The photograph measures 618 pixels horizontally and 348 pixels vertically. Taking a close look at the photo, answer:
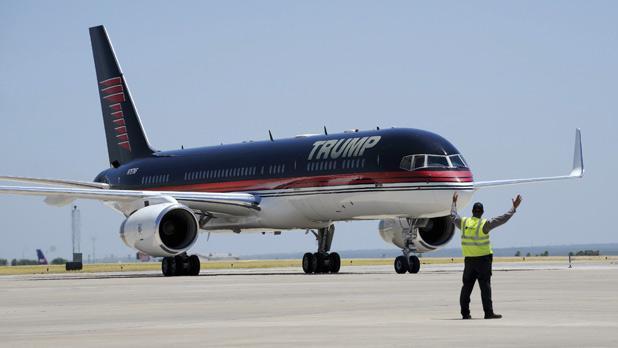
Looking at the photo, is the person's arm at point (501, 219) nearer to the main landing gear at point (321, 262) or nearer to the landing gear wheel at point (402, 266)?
the landing gear wheel at point (402, 266)

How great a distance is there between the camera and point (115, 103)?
5297cm

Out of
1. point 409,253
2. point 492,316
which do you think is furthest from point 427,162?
point 492,316

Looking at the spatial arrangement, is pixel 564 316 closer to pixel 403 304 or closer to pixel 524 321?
pixel 524 321

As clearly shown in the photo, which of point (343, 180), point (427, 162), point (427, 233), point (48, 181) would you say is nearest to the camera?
point (427, 162)

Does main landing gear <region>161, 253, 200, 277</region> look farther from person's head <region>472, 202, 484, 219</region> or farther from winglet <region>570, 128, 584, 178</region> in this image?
person's head <region>472, 202, 484, 219</region>

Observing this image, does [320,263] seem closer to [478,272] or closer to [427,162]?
[427,162]

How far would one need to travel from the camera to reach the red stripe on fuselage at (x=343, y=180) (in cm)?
3675

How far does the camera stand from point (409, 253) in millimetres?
37656

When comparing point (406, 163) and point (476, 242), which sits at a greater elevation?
point (406, 163)

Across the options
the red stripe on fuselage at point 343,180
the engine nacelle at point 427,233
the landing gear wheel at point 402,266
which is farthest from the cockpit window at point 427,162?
the landing gear wheel at point 402,266

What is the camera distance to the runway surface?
13.4 meters

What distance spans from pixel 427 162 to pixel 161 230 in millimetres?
8521

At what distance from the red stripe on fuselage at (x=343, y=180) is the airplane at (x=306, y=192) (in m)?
0.03

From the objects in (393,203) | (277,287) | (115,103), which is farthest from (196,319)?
(115,103)
